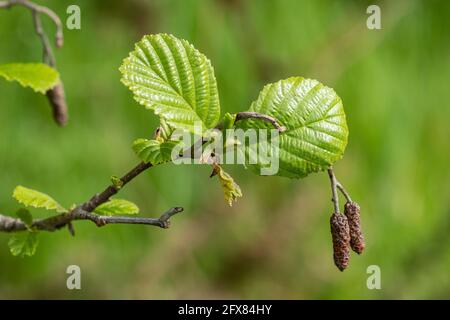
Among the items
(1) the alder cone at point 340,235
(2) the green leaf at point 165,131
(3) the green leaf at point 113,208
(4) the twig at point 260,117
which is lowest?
(1) the alder cone at point 340,235

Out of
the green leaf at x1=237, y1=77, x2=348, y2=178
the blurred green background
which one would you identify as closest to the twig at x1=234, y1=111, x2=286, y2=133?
the green leaf at x1=237, y1=77, x2=348, y2=178

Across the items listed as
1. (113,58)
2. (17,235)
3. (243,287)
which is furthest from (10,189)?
(17,235)

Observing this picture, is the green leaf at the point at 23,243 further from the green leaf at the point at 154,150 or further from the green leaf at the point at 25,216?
the green leaf at the point at 154,150

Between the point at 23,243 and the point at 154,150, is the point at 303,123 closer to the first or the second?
the point at 154,150

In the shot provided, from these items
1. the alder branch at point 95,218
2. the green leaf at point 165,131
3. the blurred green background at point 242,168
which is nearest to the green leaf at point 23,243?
the alder branch at point 95,218

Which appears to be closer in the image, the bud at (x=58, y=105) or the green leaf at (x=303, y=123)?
the green leaf at (x=303, y=123)

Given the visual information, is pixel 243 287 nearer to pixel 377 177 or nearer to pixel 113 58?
pixel 377 177

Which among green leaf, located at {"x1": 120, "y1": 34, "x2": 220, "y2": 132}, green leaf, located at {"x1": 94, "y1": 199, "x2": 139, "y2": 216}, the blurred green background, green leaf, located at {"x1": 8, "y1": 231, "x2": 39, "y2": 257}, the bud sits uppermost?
the blurred green background

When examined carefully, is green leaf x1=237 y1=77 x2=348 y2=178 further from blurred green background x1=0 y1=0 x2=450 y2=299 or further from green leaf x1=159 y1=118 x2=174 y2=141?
blurred green background x1=0 y1=0 x2=450 y2=299
